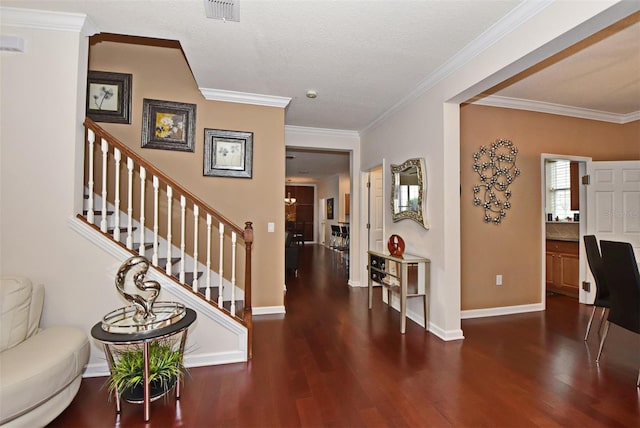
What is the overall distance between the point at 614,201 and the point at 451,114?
300 centimetres

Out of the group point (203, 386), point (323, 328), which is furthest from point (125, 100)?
point (323, 328)

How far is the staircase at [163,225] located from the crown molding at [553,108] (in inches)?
133

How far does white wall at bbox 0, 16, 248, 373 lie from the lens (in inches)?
86.7

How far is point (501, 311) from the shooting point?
3.79 metres

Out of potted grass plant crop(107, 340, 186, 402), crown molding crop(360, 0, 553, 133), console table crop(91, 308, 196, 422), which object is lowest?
potted grass plant crop(107, 340, 186, 402)

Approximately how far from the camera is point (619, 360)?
255 cm

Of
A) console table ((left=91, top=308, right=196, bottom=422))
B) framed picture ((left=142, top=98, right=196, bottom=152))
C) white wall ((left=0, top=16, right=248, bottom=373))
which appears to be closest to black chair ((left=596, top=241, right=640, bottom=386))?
console table ((left=91, top=308, right=196, bottom=422))

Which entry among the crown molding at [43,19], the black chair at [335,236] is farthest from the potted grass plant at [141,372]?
the black chair at [335,236]

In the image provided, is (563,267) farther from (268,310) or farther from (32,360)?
(32,360)

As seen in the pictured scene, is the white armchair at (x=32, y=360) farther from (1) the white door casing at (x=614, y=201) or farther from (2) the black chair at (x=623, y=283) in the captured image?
(1) the white door casing at (x=614, y=201)

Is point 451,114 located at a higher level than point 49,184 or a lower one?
higher

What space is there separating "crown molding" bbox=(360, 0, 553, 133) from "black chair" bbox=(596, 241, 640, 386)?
1.86 m

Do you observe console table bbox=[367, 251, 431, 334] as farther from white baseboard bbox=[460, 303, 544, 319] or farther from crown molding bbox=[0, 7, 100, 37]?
crown molding bbox=[0, 7, 100, 37]

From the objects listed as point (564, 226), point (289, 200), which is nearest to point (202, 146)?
point (564, 226)
